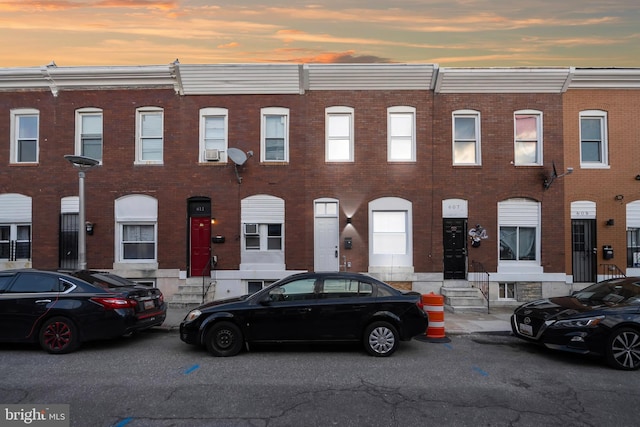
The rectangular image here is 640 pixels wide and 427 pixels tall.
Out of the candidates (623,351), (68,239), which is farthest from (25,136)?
(623,351)

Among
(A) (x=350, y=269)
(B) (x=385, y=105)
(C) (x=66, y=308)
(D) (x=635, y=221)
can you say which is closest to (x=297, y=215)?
(A) (x=350, y=269)

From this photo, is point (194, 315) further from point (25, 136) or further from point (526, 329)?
point (25, 136)

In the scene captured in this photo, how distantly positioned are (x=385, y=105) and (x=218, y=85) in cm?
557

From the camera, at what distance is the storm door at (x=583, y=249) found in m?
14.2

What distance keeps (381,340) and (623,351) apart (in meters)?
4.02

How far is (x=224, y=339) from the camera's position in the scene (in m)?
7.74

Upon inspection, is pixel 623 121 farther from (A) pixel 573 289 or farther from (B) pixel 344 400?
(B) pixel 344 400

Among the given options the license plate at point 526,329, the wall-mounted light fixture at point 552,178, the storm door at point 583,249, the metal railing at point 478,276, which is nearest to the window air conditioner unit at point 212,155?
the metal railing at point 478,276

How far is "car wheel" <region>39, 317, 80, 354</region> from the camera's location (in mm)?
7949

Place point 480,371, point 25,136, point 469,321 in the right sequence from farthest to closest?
point 25,136, point 469,321, point 480,371

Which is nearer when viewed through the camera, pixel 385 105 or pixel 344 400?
pixel 344 400

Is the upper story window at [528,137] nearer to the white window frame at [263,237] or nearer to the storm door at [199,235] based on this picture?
the white window frame at [263,237]

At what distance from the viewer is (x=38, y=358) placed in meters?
7.64

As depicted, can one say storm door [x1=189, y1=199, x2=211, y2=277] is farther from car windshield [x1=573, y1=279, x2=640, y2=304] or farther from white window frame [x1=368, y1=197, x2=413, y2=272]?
car windshield [x1=573, y1=279, x2=640, y2=304]
